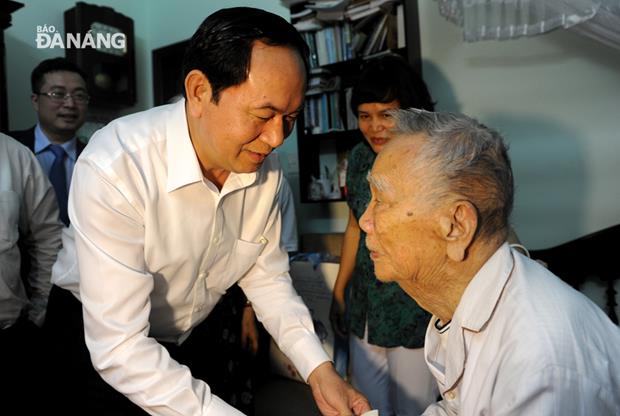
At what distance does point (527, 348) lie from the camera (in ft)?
2.38

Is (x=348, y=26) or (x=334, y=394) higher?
(x=348, y=26)

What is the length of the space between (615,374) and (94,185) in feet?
3.32

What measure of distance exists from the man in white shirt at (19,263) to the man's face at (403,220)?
105 centimetres

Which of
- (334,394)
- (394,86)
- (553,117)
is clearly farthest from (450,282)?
(553,117)

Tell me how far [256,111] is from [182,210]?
1.00 ft

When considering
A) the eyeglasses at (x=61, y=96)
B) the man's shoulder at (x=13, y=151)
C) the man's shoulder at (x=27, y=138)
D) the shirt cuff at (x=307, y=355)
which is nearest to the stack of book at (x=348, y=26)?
the eyeglasses at (x=61, y=96)

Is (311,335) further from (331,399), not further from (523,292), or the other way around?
(523,292)

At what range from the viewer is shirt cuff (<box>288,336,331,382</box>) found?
1.17 m

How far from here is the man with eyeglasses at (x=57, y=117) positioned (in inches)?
99.0

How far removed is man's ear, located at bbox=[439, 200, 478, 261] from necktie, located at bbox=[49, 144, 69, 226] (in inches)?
90.8

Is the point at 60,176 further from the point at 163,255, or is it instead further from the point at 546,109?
the point at 546,109

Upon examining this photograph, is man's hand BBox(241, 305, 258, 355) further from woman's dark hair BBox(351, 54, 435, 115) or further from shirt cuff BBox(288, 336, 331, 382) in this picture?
woman's dark hair BBox(351, 54, 435, 115)

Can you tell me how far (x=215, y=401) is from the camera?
3.19 feet

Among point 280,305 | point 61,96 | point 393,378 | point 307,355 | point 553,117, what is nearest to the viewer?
point 307,355
